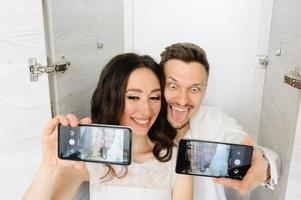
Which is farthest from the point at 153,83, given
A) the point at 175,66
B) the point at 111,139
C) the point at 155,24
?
the point at 155,24

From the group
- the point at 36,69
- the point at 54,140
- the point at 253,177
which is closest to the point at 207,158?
the point at 253,177

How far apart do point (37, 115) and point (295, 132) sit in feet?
2.37

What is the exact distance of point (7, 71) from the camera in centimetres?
84

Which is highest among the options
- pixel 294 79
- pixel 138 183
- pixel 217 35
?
pixel 217 35

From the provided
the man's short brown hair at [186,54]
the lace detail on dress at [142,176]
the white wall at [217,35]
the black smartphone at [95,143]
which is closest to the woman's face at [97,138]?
the black smartphone at [95,143]

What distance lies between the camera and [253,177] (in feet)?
2.48

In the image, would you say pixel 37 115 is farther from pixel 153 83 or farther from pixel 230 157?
pixel 230 157

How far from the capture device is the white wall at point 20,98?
2.71 ft

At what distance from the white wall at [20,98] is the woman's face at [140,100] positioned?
254 mm

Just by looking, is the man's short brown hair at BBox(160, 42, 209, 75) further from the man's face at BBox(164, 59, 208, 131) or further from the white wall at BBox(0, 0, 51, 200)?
the white wall at BBox(0, 0, 51, 200)

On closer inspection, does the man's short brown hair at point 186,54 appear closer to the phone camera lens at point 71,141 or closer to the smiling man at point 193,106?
the smiling man at point 193,106

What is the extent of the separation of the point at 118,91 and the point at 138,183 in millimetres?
296

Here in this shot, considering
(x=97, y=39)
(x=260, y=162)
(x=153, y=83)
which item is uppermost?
(x=97, y=39)

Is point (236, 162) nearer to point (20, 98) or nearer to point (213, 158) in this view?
point (213, 158)
